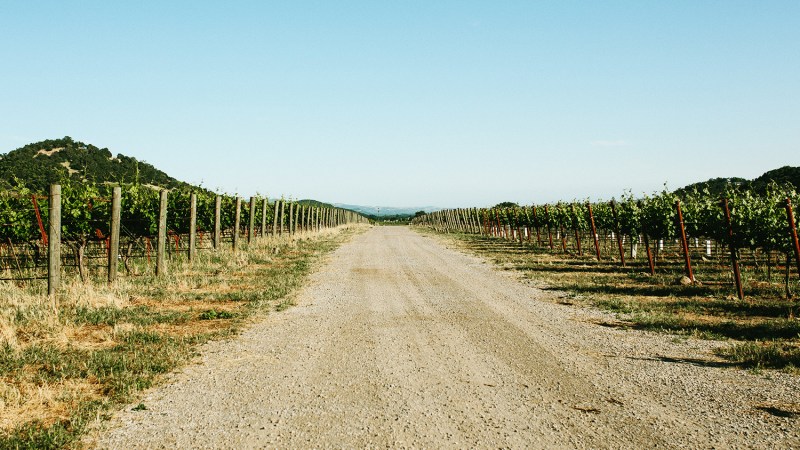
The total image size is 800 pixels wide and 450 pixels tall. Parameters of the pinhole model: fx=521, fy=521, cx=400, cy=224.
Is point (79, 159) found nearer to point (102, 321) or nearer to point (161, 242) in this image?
point (161, 242)

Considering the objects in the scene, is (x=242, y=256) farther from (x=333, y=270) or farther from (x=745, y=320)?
(x=745, y=320)

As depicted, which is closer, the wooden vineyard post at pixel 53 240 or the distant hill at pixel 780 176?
the wooden vineyard post at pixel 53 240

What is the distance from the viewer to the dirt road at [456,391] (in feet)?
13.7

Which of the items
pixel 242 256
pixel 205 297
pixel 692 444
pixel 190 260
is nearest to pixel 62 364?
pixel 205 297

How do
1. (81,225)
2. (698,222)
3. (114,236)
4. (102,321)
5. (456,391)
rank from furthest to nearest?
(698,222), (81,225), (114,236), (102,321), (456,391)

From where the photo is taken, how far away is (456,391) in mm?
5258

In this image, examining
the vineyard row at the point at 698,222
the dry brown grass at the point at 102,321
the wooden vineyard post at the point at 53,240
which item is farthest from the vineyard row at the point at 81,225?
the vineyard row at the point at 698,222

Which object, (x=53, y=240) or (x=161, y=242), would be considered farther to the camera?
(x=161, y=242)

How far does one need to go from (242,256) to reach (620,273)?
1200 cm

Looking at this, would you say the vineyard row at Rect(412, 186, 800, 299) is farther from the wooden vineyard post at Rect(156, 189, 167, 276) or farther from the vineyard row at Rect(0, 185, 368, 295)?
the vineyard row at Rect(0, 185, 368, 295)

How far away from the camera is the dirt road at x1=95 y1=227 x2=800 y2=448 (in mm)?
4188

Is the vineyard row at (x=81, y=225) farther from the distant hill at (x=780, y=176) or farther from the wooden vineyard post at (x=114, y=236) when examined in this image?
the distant hill at (x=780, y=176)

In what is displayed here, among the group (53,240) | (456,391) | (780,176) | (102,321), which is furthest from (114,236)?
(780,176)

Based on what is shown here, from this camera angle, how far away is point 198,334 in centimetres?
738
